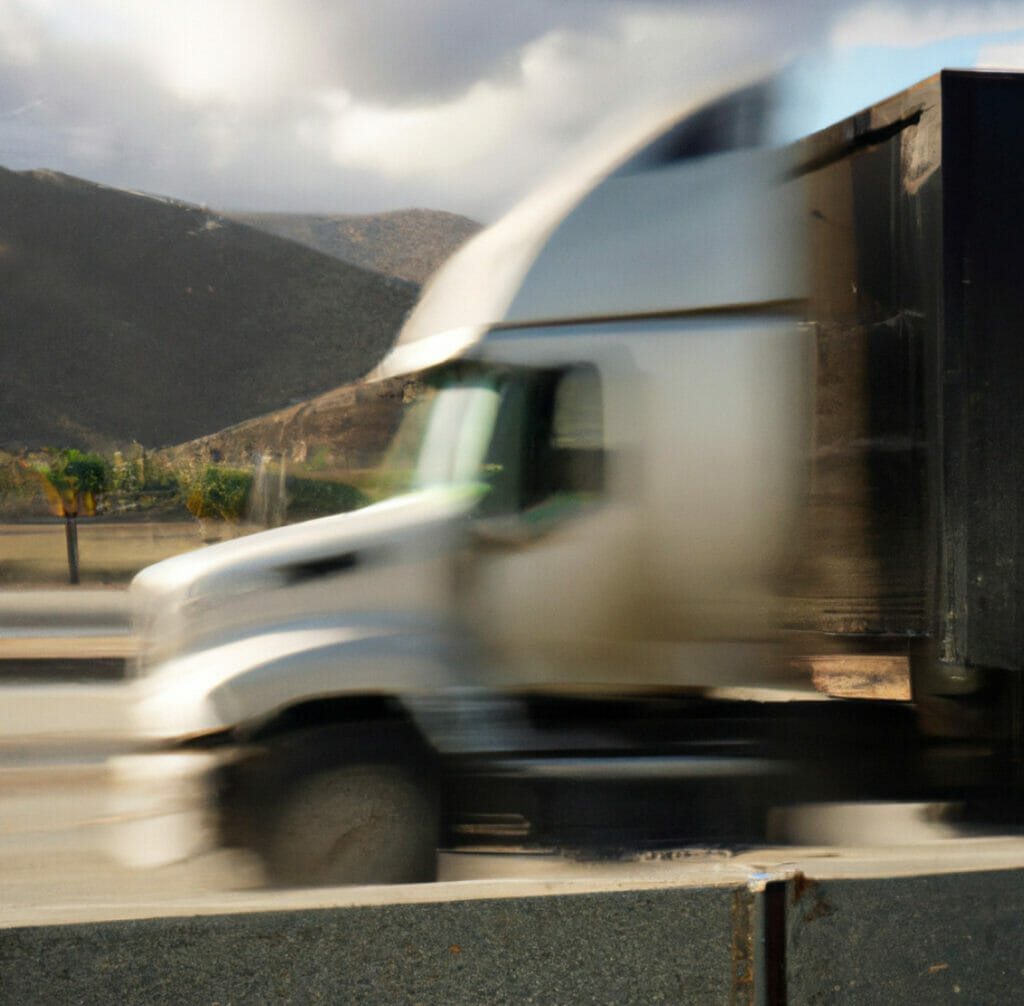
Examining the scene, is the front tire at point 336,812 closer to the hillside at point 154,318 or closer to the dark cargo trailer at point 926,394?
the dark cargo trailer at point 926,394

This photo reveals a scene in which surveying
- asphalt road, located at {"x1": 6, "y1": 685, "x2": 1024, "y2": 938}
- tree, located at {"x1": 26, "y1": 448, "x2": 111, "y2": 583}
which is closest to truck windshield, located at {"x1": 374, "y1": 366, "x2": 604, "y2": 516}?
asphalt road, located at {"x1": 6, "y1": 685, "x2": 1024, "y2": 938}

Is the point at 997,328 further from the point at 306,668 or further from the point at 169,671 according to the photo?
the point at 169,671

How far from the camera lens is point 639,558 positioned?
3.72 metres

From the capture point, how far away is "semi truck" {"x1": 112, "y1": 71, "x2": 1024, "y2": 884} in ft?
11.7

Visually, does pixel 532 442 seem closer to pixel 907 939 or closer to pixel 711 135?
pixel 711 135

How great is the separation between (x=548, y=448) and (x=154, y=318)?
4464cm

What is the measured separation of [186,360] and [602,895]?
38872 millimetres

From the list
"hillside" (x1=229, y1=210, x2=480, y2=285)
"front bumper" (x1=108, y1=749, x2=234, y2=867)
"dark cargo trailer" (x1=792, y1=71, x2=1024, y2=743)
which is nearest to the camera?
"dark cargo trailer" (x1=792, y1=71, x2=1024, y2=743)

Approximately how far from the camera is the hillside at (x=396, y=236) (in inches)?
203

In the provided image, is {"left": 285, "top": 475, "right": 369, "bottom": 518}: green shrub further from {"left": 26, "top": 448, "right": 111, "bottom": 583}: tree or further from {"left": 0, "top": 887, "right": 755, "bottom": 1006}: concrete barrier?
{"left": 26, "top": 448, "right": 111, "bottom": 583}: tree

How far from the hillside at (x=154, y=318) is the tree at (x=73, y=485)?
24.0ft

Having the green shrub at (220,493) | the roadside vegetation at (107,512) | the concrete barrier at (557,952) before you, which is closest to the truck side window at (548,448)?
the concrete barrier at (557,952)

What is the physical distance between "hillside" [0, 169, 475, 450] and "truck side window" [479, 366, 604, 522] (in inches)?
801

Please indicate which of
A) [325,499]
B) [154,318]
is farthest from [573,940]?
A: [154,318]
